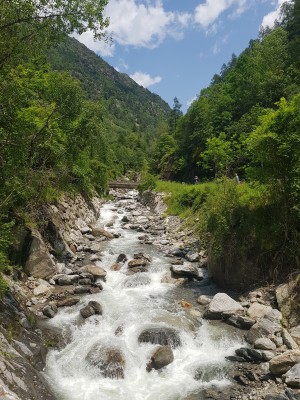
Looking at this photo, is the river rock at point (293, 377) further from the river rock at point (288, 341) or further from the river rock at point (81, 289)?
the river rock at point (81, 289)

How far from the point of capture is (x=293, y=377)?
29.1 ft

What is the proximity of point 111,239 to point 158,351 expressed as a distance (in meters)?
14.7

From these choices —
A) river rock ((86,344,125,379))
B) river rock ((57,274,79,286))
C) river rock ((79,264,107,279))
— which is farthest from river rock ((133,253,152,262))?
river rock ((86,344,125,379))

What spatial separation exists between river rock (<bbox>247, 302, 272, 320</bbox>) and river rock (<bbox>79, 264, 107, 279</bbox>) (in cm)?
753

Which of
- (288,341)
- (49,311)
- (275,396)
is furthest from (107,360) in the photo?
(288,341)

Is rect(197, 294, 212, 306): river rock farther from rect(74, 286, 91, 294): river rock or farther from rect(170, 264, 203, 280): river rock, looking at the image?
rect(74, 286, 91, 294): river rock

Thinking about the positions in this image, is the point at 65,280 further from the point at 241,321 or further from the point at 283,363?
the point at 283,363

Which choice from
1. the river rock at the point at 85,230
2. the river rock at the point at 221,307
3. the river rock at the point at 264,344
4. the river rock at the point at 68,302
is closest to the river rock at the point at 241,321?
the river rock at the point at 221,307

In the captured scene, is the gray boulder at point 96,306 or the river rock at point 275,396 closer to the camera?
the river rock at point 275,396

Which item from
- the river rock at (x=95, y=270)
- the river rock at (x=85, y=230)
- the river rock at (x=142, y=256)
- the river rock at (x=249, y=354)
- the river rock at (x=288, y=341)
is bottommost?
the river rock at (x=249, y=354)

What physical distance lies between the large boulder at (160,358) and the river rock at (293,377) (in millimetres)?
3401

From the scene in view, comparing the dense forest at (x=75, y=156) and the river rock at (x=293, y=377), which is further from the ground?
the dense forest at (x=75, y=156)

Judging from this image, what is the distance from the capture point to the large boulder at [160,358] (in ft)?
33.8

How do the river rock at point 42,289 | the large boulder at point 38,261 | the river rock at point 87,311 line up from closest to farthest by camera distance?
the river rock at point 87,311
the river rock at point 42,289
the large boulder at point 38,261
